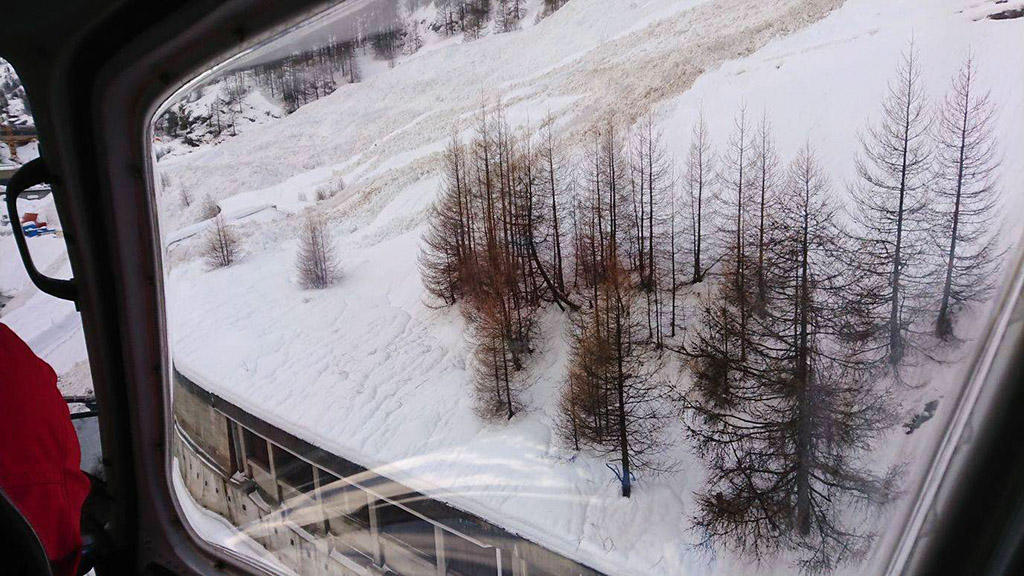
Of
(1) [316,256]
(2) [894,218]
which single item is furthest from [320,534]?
(1) [316,256]

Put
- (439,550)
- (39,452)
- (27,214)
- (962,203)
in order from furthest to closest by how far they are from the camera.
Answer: (439,550), (962,203), (27,214), (39,452)

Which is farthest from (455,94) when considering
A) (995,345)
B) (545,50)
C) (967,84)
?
(995,345)

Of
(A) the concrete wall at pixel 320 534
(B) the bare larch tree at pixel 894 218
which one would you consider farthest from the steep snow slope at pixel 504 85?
(A) the concrete wall at pixel 320 534

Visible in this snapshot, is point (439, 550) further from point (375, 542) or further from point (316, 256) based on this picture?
point (316, 256)

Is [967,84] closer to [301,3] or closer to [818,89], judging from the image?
[818,89]

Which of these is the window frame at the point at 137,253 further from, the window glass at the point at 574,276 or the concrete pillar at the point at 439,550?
the concrete pillar at the point at 439,550

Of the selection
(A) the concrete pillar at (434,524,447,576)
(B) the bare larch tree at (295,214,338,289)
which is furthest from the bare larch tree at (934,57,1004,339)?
(B) the bare larch tree at (295,214,338,289)
